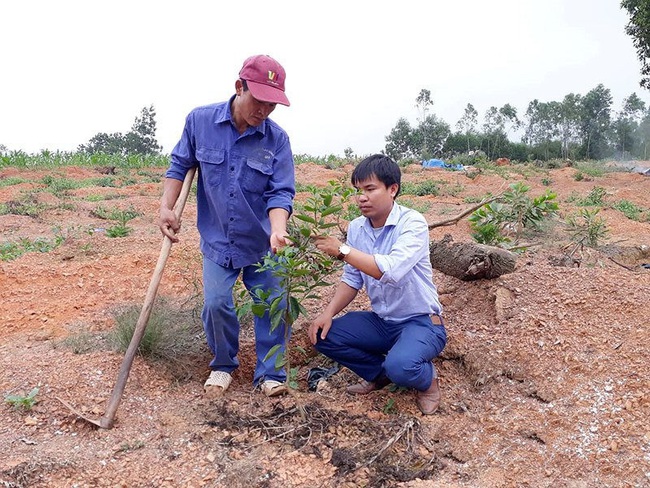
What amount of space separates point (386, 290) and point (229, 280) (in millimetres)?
743

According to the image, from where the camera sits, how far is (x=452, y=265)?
348 cm

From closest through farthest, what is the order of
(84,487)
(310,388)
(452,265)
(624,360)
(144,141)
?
(84,487) < (624,360) < (310,388) < (452,265) < (144,141)

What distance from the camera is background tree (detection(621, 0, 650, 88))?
12914mm

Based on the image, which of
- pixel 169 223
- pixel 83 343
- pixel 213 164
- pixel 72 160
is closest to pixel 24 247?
pixel 83 343

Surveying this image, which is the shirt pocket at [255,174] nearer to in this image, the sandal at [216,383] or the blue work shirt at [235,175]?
the blue work shirt at [235,175]

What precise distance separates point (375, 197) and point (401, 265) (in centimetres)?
33

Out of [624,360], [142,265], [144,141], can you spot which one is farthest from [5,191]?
[144,141]

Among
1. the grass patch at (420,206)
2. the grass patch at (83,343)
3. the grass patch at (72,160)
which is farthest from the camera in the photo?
the grass patch at (72,160)

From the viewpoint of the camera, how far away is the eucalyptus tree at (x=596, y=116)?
37025mm

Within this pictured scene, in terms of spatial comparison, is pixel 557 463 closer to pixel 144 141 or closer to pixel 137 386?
pixel 137 386

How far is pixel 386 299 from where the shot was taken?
262cm

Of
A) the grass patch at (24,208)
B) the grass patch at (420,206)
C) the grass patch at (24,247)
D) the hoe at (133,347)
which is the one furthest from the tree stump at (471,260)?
the grass patch at (24,208)

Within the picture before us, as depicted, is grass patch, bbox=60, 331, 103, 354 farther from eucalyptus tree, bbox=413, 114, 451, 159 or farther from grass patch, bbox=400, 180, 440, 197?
eucalyptus tree, bbox=413, 114, 451, 159

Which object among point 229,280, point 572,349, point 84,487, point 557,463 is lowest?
point 84,487
